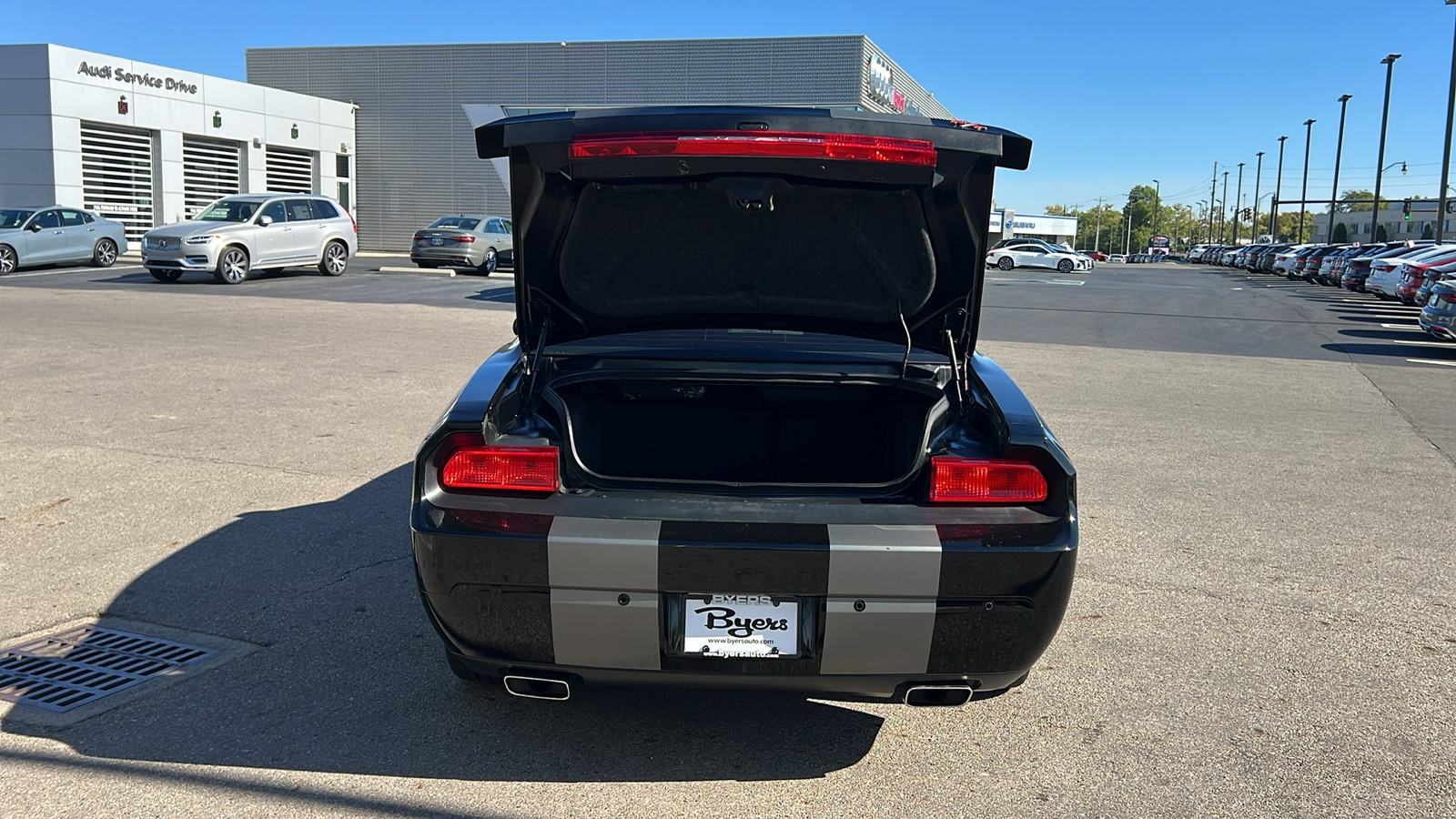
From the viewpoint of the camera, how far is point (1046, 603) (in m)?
3.02

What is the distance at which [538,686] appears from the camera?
3068mm

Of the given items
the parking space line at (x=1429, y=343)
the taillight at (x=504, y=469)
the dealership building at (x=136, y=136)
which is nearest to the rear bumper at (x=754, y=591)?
the taillight at (x=504, y=469)

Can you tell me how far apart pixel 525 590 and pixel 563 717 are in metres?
0.76

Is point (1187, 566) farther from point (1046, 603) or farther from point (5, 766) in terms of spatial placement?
point (5, 766)

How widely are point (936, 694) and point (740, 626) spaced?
572 mm

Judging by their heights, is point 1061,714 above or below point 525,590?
below

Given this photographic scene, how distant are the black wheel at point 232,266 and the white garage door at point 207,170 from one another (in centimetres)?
1572

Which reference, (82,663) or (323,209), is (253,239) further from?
(82,663)

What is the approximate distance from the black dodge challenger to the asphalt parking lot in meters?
0.35

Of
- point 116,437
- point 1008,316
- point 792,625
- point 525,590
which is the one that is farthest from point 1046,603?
point 1008,316

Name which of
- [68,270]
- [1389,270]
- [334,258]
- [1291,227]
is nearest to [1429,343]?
[1389,270]

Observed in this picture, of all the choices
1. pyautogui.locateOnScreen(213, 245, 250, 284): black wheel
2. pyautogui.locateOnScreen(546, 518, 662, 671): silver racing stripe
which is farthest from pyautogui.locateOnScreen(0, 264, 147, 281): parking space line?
pyautogui.locateOnScreen(546, 518, 662, 671): silver racing stripe

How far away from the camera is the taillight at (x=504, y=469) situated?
10.1 ft

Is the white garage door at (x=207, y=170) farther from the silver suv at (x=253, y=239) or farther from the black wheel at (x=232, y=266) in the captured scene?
the black wheel at (x=232, y=266)
